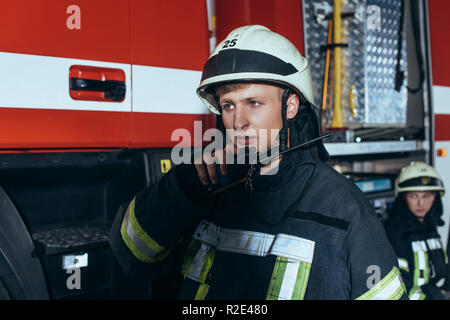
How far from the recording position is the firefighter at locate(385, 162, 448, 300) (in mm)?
2943

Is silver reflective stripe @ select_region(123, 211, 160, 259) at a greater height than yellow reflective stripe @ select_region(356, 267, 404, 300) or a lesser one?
greater

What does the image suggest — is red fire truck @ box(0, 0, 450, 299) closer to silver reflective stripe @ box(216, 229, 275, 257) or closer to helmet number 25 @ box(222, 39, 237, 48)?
helmet number 25 @ box(222, 39, 237, 48)

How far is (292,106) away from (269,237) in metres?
0.55

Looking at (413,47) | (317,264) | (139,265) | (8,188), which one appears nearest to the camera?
(317,264)

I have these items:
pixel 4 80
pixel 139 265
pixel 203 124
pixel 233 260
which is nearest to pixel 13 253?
pixel 139 265

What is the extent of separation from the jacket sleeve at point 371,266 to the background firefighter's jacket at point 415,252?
1.67 m

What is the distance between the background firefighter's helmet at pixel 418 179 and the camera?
116 inches

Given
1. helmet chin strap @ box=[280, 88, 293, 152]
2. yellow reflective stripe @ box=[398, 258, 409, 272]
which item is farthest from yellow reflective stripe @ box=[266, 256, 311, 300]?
yellow reflective stripe @ box=[398, 258, 409, 272]

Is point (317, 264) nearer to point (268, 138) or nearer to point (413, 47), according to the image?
point (268, 138)

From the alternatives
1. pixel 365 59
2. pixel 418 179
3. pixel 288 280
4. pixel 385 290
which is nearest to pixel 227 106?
pixel 288 280

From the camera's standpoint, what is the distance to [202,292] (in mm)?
1569

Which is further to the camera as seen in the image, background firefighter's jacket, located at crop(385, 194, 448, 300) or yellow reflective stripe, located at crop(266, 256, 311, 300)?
background firefighter's jacket, located at crop(385, 194, 448, 300)

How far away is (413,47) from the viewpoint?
9.91 ft

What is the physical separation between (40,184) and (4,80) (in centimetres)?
49
